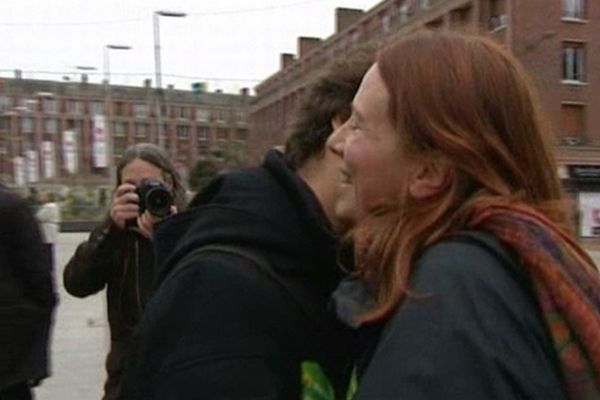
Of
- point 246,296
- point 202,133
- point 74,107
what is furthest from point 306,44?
point 246,296

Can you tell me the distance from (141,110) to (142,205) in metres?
81.4

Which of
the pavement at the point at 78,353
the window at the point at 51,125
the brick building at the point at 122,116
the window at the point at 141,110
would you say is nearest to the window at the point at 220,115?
the brick building at the point at 122,116

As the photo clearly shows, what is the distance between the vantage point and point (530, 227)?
1.04 metres

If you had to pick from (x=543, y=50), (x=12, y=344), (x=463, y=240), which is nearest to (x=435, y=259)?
(x=463, y=240)

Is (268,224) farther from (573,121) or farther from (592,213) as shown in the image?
(573,121)

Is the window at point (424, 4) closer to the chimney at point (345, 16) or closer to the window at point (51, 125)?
the chimney at point (345, 16)

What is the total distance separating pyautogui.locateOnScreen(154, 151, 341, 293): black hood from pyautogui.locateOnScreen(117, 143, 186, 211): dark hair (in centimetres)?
166

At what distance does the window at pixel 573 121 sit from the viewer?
32.4 metres

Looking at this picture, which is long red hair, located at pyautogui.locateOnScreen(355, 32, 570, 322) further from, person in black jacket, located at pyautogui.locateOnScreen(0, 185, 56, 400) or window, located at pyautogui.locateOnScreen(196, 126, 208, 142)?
window, located at pyautogui.locateOnScreen(196, 126, 208, 142)

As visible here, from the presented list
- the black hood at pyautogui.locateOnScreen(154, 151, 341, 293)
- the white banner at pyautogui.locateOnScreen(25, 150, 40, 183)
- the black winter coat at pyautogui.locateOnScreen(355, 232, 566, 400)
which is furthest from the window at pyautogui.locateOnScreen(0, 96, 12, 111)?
the black winter coat at pyautogui.locateOnScreen(355, 232, 566, 400)

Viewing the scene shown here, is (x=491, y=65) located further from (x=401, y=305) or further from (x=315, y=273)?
(x=315, y=273)

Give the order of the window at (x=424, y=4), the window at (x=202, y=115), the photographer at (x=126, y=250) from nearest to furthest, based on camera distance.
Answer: the photographer at (x=126, y=250)
the window at (x=424, y=4)
the window at (x=202, y=115)

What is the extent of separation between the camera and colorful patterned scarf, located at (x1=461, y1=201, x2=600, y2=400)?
39.0 inches

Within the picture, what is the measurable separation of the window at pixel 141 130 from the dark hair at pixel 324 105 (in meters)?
81.3
